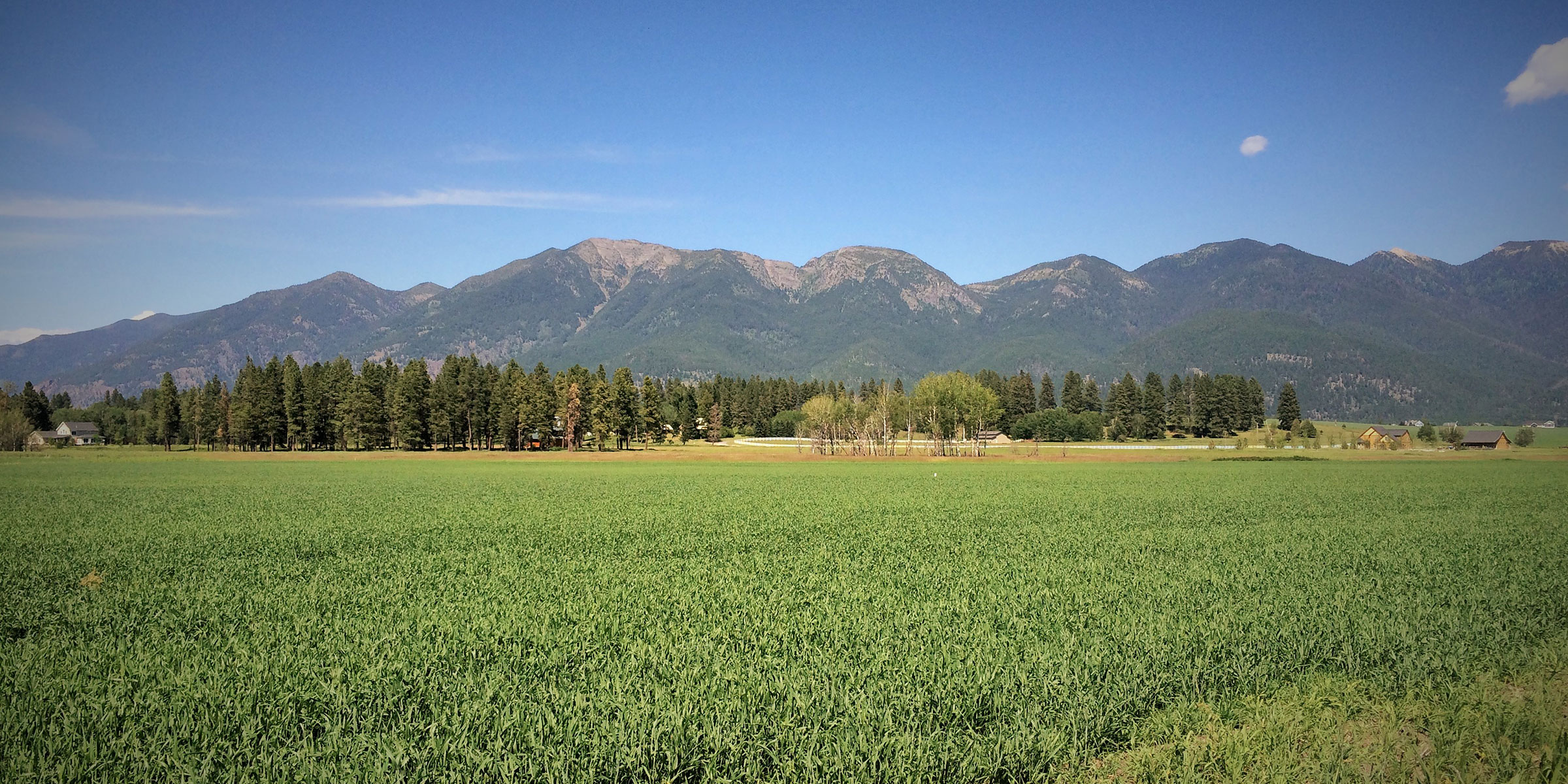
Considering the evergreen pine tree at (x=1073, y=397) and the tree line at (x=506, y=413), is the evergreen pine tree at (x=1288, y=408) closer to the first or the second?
the tree line at (x=506, y=413)

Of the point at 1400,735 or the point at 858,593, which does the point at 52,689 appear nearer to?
the point at 858,593

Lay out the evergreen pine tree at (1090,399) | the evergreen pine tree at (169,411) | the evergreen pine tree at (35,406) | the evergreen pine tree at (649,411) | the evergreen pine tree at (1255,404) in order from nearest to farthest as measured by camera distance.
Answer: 1. the evergreen pine tree at (169,411)
2. the evergreen pine tree at (35,406)
3. the evergreen pine tree at (649,411)
4. the evergreen pine tree at (1255,404)
5. the evergreen pine tree at (1090,399)

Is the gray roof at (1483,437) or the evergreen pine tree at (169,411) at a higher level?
the evergreen pine tree at (169,411)

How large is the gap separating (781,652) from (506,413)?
106674 millimetres

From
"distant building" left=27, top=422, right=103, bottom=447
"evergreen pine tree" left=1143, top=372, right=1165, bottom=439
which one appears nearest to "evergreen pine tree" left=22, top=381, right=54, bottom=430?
"distant building" left=27, top=422, right=103, bottom=447

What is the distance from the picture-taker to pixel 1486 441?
121 metres

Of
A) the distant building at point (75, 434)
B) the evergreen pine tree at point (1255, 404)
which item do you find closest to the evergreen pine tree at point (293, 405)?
the distant building at point (75, 434)

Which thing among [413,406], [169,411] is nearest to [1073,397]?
[413,406]

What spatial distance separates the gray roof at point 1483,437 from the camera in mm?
121062

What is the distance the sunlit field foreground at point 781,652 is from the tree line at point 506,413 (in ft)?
272

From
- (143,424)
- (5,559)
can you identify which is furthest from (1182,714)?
(143,424)

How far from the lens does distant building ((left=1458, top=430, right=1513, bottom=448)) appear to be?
120m

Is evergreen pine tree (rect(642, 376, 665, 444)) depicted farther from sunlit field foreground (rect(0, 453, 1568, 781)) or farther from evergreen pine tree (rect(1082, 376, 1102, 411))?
sunlit field foreground (rect(0, 453, 1568, 781))

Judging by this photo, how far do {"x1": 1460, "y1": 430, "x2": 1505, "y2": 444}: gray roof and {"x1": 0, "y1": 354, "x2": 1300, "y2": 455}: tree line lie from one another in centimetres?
2959
